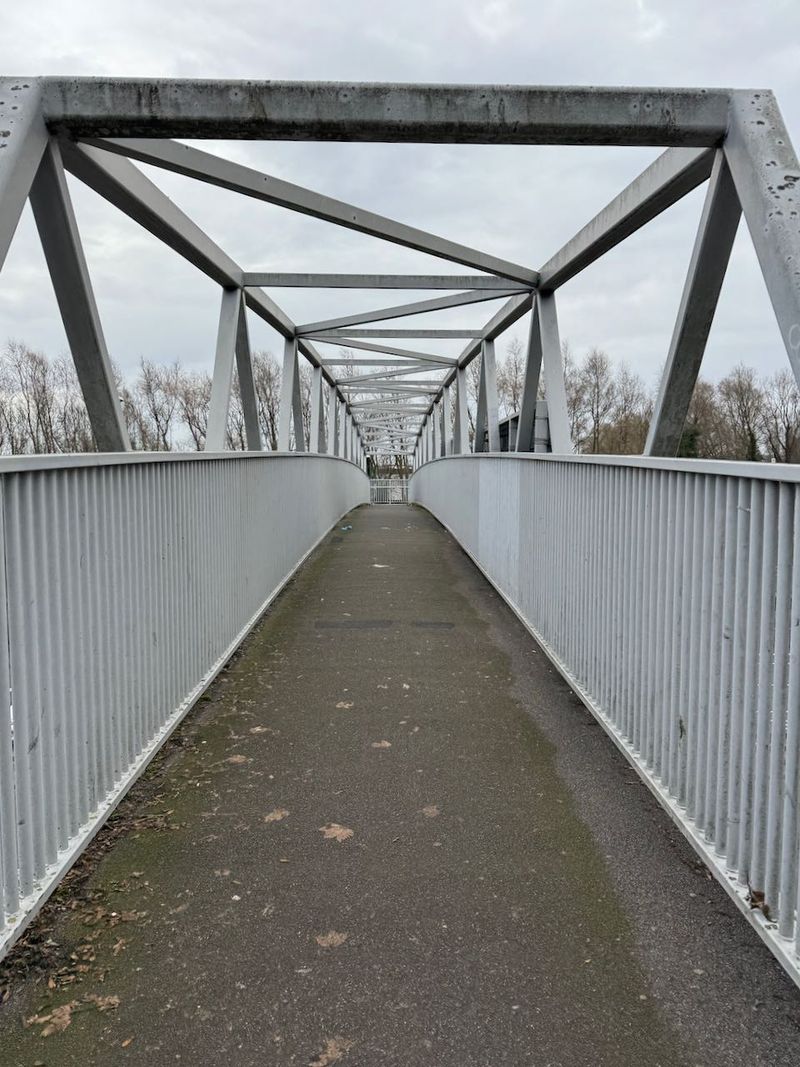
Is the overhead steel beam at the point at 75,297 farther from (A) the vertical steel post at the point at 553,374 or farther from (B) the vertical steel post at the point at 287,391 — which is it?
(B) the vertical steel post at the point at 287,391

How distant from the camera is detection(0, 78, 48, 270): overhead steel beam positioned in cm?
431

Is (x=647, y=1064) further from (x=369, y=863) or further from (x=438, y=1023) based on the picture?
(x=369, y=863)

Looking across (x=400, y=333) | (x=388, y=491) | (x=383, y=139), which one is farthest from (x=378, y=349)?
(x=388, y=491)

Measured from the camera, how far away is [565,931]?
2.58 m

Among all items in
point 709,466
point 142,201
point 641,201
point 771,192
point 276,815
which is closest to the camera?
point 709,466

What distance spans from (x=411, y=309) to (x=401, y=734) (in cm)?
1103

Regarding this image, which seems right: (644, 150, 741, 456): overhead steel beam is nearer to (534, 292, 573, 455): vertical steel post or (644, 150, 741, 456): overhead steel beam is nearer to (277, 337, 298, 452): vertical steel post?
(534, 292, 573, 455): vertical steel post

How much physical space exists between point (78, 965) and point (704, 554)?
2.62 metres

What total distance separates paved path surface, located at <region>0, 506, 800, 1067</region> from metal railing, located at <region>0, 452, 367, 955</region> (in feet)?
0.71

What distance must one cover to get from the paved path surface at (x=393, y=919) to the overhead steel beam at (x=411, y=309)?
8.78 metres

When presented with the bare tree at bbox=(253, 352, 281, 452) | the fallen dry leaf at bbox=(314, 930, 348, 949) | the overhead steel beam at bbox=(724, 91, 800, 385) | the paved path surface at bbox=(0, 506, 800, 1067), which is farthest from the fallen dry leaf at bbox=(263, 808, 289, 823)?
the bare tree at bbox=(253, 352, 281, 452)

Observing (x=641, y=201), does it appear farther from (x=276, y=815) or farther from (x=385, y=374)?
(x=385, y=374)

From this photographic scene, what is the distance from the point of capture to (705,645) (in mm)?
2928

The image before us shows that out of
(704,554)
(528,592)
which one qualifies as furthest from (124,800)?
(528,592)
